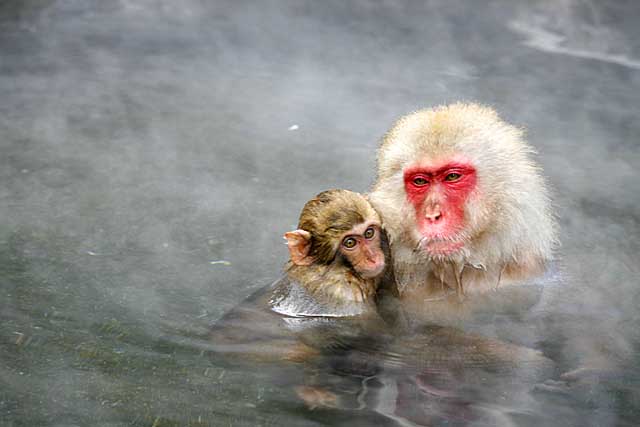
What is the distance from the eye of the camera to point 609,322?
5.14 meters

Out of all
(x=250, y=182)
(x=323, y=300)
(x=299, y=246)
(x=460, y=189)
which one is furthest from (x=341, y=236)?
(x=250, y=182)

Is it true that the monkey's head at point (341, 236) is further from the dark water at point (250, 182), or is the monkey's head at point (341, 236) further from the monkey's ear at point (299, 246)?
the dark water at point (250, 182)

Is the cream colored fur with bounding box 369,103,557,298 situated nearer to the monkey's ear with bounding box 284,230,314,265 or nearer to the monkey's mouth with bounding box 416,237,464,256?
the monkey's mouth with bounding box 416,237,464,256

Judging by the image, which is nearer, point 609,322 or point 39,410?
point 39,410

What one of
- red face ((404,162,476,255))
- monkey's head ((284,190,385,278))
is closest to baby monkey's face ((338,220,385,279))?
monkey's head ((284,190,385,278))

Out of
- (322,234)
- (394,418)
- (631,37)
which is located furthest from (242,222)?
(631,37)

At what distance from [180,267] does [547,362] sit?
2.00 metres

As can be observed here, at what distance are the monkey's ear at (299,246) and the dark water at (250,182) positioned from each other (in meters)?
0.47

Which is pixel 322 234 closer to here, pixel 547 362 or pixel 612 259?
pixel 547 362

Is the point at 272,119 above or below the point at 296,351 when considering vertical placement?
below

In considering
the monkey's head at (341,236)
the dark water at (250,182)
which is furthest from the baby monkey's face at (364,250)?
the dark water at (250,182)

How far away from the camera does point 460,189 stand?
4.95m

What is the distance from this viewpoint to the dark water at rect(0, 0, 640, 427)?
13.7 ft

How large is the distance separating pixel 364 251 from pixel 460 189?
530 millimetres
